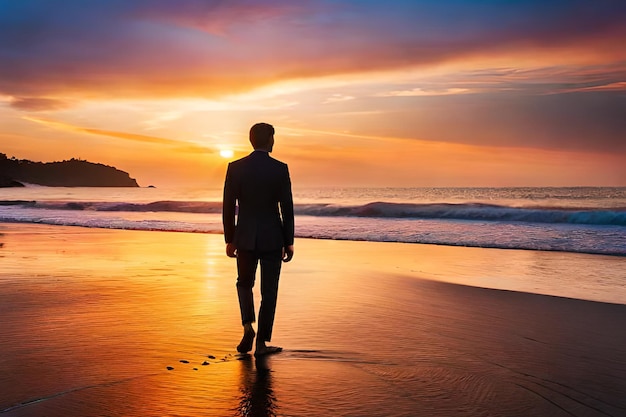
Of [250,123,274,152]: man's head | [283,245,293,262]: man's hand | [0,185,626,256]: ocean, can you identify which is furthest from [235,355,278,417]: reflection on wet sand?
[0,185,626,256]: ocean

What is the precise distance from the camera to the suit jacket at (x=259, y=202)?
5324mm

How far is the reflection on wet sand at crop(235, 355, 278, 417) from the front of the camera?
399 centimetres

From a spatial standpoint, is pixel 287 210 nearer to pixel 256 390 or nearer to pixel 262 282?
pixel 262 282

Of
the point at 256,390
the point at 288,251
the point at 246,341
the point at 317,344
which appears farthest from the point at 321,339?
the point at 256,390

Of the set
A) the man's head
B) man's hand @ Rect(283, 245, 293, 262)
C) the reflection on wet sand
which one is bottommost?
the reflection on wet sand

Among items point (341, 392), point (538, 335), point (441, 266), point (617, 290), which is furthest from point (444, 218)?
point (341, 392)

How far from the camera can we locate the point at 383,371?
16.3ft

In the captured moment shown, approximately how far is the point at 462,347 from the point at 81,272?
7.42 metres

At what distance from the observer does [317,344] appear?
5875 millimetres

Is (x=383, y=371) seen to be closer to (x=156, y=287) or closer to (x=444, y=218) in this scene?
(x=156, y=287)

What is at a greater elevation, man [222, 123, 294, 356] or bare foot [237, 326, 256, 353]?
man [222, 123, 294, 356]

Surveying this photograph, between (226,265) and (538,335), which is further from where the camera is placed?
(226,265)

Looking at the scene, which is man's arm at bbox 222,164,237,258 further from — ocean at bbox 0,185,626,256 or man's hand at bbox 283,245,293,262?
ocean at bbox 0,185,626,256

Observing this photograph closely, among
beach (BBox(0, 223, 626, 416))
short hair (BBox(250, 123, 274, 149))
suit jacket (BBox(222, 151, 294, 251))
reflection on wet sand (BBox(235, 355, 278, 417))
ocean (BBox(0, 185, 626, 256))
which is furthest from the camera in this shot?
ocean (BBox(0, 185, 626, 256))
